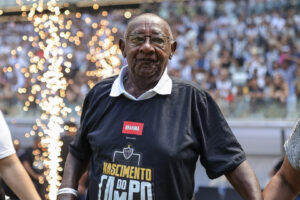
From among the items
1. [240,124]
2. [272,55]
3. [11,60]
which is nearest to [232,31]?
[272,55]

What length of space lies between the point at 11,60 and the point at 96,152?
9022mm

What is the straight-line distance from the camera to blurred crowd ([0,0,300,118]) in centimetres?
820

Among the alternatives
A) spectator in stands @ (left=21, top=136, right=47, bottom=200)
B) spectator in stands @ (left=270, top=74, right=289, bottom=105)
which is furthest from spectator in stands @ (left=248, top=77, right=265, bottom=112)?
spectator in stands @ (left=21, top=136, right=47, bottom=200)

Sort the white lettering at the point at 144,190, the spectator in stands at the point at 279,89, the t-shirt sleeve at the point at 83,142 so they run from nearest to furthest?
the white lettering at the point at 144,190 < the t-shirt sleeve at the point at 83,142 < the spectator in stands at the point at 279,89

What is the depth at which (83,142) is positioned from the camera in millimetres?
2410

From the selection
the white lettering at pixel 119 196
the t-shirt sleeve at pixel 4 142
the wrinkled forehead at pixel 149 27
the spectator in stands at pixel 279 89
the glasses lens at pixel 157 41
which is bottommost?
the spectator in stands at pixel 279 89

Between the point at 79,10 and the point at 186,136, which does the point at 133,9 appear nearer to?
the point at 79,10

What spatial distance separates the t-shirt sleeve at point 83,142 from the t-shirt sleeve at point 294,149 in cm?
95

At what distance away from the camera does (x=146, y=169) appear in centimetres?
211

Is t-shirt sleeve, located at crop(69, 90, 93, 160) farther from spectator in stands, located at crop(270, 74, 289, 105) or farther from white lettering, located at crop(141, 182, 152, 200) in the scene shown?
spectator in stands, located at crop(270, 74, 289, 105)

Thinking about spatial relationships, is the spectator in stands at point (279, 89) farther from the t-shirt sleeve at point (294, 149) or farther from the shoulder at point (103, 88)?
the t-shirt sleeve at point (294, 149)

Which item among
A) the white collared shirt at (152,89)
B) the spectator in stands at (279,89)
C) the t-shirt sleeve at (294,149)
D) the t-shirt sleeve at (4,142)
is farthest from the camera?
the spectator in stands at (279,89)

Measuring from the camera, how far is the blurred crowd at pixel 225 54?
820 centimetres

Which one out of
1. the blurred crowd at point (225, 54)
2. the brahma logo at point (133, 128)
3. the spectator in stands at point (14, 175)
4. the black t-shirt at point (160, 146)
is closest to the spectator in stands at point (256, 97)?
the blurred crowd at point (225, 54)
